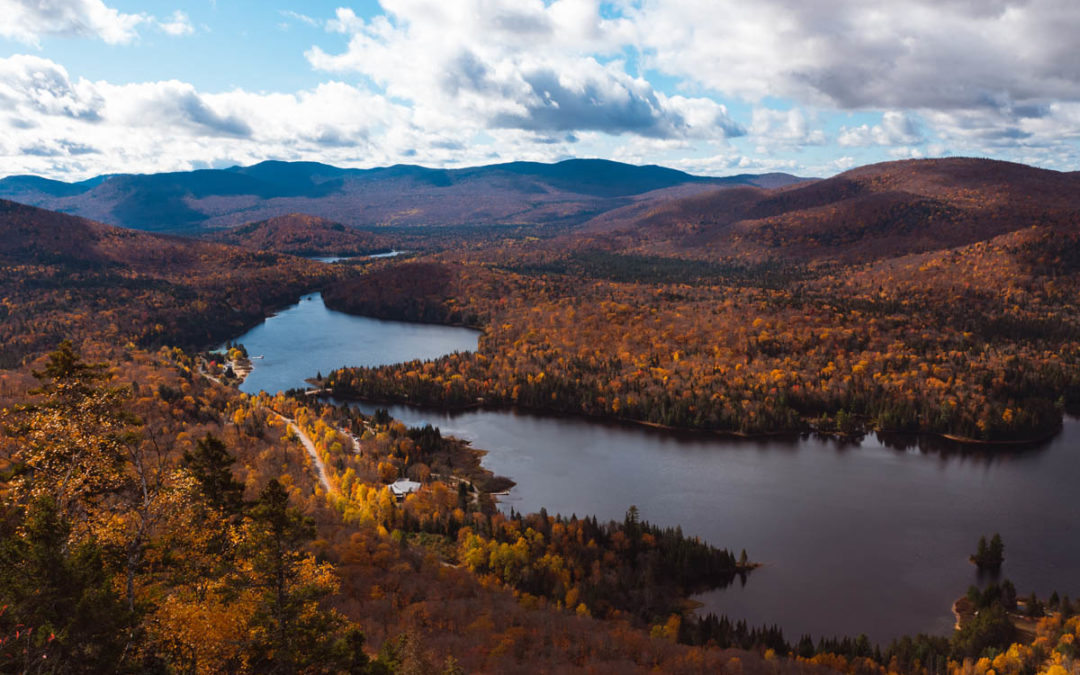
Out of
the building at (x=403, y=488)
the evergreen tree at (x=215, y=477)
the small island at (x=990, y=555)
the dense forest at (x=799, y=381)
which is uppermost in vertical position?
the evergreen tree at (x=215, y=477)

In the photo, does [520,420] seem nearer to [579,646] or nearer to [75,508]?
[579,646]

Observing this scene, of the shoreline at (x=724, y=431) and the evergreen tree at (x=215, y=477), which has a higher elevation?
the evergreen tree at (x=215, y=477)

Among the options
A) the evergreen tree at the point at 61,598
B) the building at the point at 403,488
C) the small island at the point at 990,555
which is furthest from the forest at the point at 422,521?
the small island at the point at 990,555

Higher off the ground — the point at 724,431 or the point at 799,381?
the point at 799,381

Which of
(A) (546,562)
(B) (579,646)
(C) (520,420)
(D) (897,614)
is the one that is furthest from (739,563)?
(C) (520,420)

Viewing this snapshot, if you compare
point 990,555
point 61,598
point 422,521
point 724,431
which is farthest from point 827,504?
point 61,598

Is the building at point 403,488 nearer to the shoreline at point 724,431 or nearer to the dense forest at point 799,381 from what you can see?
the shoreline at point 724,431

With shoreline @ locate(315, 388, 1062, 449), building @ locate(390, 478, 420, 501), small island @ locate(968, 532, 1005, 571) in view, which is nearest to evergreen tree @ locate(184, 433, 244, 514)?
building @ locate(390, 478, 420, 501)

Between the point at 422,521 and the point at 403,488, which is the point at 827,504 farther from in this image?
the point at 403,488

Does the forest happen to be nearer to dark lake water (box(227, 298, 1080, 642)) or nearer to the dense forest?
the dense forest
